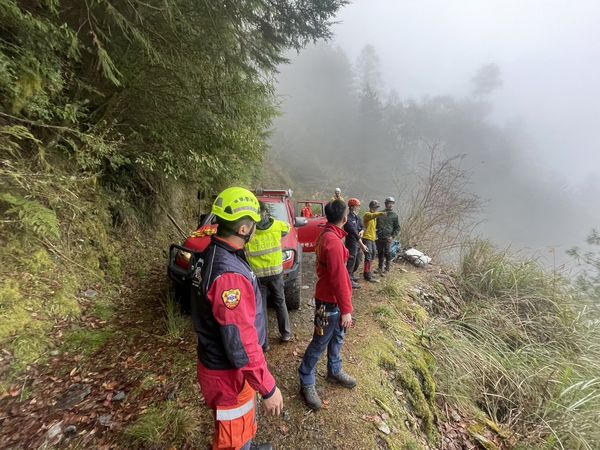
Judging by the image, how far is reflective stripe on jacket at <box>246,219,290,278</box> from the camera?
121 inches

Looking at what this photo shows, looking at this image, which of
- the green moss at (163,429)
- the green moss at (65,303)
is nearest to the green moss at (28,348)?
the green moss at (65,303)

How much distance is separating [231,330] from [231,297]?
0.53 ft

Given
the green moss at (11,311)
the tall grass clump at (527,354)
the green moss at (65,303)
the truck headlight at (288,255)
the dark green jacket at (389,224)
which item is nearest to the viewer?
the green moss at (11,311)

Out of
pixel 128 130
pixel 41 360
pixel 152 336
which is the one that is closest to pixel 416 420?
pixel 152 336

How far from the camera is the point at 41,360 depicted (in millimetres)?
2947

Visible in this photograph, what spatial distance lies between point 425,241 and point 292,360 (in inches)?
288

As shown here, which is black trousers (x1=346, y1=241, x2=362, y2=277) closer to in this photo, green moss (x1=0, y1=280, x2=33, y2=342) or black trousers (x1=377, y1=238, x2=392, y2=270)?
black trousers (x1=377, y1=238, x2=392, y2=270)

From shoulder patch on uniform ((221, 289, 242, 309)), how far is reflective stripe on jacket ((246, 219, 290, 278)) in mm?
1578

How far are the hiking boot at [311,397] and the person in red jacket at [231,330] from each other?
95cm

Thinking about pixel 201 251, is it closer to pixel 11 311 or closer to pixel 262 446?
pixel 11 311

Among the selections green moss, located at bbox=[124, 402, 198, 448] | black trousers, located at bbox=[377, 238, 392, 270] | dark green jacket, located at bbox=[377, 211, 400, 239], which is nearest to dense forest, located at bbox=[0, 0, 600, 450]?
green moss, located at bbox=[124, 402, 198, 448]

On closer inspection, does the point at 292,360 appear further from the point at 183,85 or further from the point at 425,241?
the point at 425,241

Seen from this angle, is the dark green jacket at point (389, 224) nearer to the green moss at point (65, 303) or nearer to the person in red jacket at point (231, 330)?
the person in red jacket at point (231, 330)

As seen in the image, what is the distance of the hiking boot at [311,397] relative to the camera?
257 centimetres
